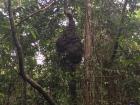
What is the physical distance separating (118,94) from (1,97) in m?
2.52

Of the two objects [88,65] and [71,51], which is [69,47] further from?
[88,65]

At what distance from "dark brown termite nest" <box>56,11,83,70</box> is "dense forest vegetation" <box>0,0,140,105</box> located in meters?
0.02

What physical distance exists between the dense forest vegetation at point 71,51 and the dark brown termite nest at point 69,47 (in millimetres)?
20

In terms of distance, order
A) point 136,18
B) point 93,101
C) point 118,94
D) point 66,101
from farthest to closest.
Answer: point 136,18 < point 66,101 < point 118,94 < point 93,101

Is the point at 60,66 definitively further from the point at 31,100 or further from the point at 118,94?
the point at 118,94

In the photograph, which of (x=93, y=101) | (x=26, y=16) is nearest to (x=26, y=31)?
(x=26, y=16)

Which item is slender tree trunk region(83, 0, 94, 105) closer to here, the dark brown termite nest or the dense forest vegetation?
the dense forest vegetation

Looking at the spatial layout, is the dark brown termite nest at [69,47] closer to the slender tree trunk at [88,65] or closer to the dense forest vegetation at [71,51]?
the dense forest vegetation at [71,51]

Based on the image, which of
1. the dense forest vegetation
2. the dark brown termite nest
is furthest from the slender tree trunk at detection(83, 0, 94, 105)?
the dark brown termite nest

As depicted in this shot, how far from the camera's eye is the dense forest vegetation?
672 cm

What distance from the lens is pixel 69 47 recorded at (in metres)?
7.24

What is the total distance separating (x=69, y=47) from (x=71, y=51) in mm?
115

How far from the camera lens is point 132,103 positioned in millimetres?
6816

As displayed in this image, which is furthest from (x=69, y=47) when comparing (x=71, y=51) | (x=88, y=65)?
(x=88, y=65)
